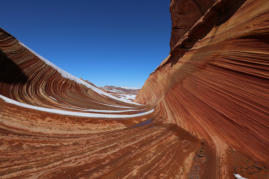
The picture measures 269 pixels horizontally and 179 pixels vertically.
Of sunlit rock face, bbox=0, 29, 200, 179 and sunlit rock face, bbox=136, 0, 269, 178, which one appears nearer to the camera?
sunlit rock face, bbox=0, 29, 200, 179

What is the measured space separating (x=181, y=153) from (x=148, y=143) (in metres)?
0.46

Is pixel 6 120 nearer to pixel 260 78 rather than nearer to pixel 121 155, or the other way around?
pixel 121 155

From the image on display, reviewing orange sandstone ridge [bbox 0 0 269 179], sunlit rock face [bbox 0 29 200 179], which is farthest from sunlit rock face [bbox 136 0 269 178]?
sunlit rock face [bbox 0 29 200 179]

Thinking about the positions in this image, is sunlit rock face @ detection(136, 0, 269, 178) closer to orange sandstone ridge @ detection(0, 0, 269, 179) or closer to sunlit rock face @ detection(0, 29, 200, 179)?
orange sandstone ridge @ detection(0, 0, 269, 179)

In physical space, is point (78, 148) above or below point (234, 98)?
above

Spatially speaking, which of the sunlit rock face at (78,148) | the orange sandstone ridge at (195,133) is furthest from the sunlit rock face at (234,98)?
the sunlit rock face at (78,148)

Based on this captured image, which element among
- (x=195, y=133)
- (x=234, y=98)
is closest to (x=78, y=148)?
(x=195, y=133)

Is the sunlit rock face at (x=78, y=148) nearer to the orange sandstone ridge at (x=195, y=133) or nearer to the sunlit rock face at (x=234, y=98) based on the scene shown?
the orange sandstone ridge at (x=195, y=133)

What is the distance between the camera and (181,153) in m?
1.32

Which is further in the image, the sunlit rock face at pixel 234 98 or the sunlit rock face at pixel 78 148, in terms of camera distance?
the sunlit rock face at pixel 234 98

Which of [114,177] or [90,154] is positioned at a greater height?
[90,154]

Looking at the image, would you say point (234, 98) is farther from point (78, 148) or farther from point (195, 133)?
point (78, 148)

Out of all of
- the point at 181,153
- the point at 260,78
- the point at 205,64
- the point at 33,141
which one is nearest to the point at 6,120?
the point at 33,141

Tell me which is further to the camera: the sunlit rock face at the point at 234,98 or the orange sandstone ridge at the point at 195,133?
the sunlit rock face at the point at 234,98
